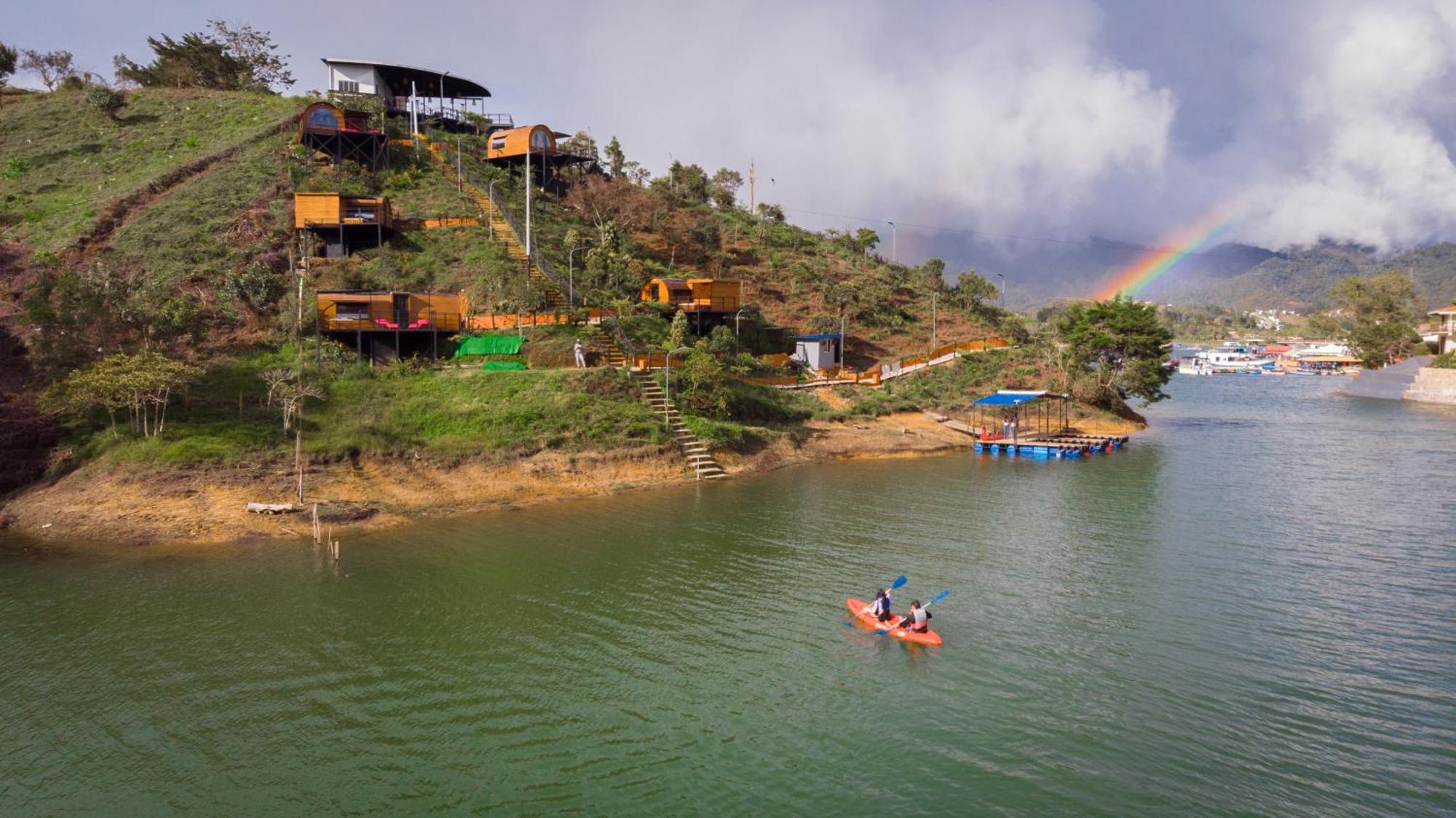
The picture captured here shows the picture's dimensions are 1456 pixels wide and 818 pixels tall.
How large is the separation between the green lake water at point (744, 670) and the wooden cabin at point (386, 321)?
19.8 meters

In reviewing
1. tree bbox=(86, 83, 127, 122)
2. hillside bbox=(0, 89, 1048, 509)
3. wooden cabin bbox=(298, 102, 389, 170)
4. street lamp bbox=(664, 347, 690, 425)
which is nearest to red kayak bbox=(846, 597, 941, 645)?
hillside bbox=(0, 89, 1048, 509)

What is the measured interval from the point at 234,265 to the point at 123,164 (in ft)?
99.3

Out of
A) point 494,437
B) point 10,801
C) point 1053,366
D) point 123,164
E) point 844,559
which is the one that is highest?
point 123,164

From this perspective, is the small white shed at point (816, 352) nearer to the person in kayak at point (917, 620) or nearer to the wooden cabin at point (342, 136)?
the wooden cabin at point (342, 136)

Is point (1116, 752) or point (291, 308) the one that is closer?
point (1116, 752)

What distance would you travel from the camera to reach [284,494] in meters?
39.0

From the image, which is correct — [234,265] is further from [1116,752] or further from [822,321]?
[1116,752]

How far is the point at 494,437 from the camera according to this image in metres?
46.1

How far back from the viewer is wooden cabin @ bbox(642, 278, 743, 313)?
72625mm

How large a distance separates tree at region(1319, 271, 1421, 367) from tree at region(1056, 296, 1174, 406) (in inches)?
3286

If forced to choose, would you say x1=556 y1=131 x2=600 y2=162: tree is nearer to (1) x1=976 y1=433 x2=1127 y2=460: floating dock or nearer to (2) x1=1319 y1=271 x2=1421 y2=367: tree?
(1) x1=976 y1=433 x2=1127 y2=460: floating dock

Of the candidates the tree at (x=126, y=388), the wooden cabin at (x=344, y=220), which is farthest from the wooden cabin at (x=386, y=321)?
the wooden cabin at (x=344, y=220)

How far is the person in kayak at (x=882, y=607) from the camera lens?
25703 mm

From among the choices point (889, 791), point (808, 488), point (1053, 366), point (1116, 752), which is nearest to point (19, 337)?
point (808, 488)
